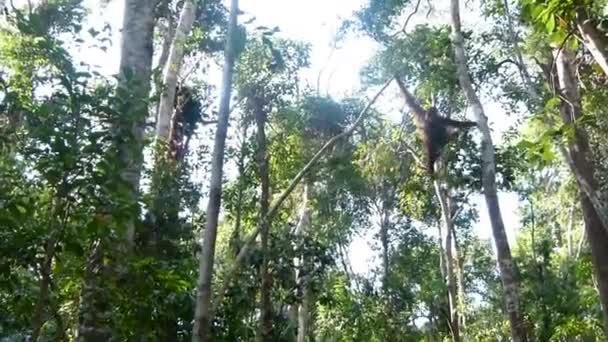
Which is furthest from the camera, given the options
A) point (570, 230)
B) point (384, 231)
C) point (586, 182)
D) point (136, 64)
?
point (570, 230)

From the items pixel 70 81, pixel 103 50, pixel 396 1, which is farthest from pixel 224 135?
pixel 396 1

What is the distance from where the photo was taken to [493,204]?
23.8ft

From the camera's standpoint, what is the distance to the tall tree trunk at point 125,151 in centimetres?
292

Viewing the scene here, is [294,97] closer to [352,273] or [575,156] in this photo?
[575,156]

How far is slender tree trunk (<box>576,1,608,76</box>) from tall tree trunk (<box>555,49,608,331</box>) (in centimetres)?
420

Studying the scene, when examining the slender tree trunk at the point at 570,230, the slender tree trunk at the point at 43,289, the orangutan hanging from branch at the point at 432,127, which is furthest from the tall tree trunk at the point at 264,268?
the slender tree trunk at the point at 570,230

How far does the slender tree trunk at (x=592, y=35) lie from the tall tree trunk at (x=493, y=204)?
14.5 feet

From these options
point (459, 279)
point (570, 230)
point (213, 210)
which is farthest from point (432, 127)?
point (570, 230)

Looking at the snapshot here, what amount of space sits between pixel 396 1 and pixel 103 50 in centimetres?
691

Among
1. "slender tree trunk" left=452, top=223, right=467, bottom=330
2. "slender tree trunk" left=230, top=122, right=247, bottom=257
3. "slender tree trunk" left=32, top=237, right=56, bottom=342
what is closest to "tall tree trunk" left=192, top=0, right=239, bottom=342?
"slender tree trunk" left=32, top=237, right=56, bottom=342

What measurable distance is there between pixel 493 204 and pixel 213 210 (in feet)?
12.4

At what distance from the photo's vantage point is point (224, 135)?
5055 millimetres

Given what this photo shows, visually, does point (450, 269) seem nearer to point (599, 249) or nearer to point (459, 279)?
point (459, 279)

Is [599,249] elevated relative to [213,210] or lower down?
elevated
